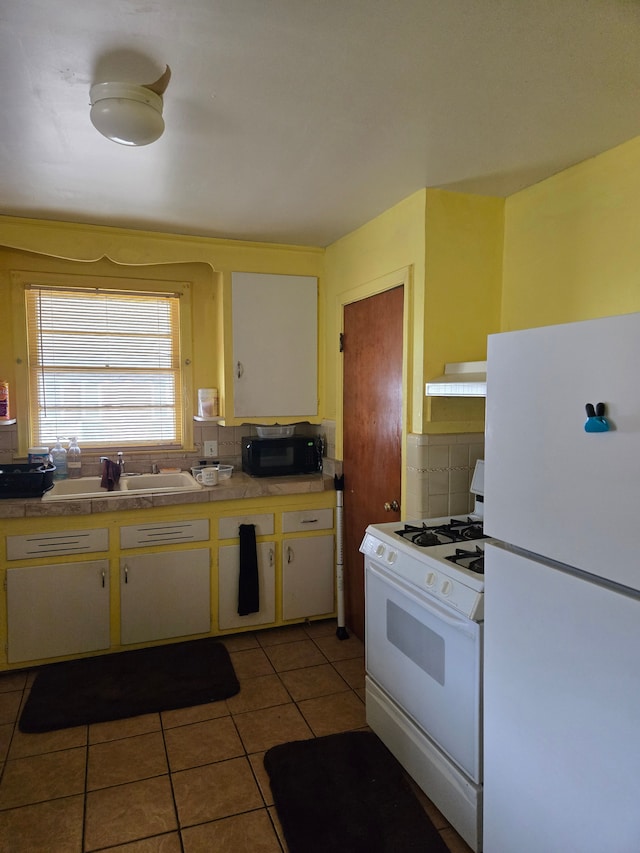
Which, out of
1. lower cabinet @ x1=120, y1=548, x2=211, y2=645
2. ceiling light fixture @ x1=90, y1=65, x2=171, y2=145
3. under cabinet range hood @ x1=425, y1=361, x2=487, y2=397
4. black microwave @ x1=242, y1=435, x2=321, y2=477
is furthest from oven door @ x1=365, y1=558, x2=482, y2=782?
ceiling light fixture @ x1=90, y1=65, x2=171, y2=145

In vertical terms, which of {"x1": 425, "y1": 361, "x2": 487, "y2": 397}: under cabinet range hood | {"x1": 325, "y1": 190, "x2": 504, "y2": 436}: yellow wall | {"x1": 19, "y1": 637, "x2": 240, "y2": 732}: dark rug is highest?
{"x1": 325, "y1": 190, "x2": 504, "y2": 436}: yellow wall

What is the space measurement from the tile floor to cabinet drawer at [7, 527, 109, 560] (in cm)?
66

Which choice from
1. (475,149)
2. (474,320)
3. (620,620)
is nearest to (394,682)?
(620,620)

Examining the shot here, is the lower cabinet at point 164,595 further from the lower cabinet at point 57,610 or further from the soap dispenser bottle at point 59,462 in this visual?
the soap dispenser bottle at point 59,462

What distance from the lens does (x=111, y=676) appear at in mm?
2883

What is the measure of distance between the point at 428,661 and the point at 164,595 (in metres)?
1.73

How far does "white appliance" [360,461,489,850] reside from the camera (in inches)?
69.2

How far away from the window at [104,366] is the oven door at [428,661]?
1.95m

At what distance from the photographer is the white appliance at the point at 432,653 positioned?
1.76 m

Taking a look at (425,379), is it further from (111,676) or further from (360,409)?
(111,676)

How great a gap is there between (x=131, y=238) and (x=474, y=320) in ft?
6.65

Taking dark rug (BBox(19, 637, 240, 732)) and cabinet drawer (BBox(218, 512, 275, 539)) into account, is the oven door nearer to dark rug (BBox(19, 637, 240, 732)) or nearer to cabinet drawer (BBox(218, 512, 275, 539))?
dark rug (BBox(19, 637, 240, 732))

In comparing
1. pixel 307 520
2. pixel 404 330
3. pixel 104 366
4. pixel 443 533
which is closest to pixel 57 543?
pixel 104 366

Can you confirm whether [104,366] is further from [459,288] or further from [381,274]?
[459,288]
